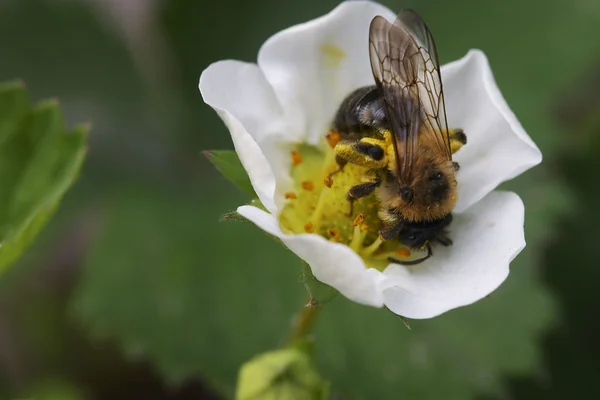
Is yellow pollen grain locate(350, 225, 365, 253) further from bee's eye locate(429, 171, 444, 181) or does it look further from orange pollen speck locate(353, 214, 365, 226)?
bee's eye locate(429, 171, 444, 181)

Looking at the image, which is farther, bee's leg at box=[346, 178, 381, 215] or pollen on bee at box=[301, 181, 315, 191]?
pollen on bee at box=[301, 181, 315, 191]

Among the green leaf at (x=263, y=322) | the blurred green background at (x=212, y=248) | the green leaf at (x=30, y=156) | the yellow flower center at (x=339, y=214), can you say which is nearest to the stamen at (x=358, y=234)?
the yellow flower center at (x=339, y=214)

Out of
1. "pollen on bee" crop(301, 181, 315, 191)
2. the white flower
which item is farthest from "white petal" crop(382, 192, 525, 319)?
Answer: "pollen on bee" crop(301, 181, 315, 191)

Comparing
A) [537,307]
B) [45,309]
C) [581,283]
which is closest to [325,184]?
[537,307]

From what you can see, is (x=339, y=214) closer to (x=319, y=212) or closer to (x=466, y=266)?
(x=319, y=212)

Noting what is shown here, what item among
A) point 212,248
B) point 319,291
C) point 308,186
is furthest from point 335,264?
point 212,248

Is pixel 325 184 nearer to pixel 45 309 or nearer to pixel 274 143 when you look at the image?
pixel 274 143

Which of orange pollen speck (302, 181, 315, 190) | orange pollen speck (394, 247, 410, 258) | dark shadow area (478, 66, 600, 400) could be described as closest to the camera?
orange pollen speck (394, 247, 410, 258)
